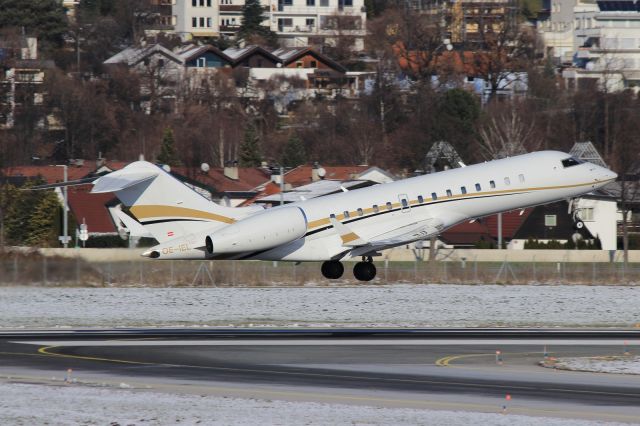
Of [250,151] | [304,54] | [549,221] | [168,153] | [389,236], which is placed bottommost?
[549,221]

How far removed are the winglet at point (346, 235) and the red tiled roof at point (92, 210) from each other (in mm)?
40009

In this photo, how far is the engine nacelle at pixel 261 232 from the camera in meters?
44.7

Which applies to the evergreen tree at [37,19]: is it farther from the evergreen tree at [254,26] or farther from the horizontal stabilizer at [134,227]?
the horizontal stabilizer at [134,227]

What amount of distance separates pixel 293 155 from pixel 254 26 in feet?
223

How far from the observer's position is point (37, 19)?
530 feet

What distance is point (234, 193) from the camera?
309 feet

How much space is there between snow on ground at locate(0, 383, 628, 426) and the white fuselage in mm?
19977

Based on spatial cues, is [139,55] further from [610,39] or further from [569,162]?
[569,162]

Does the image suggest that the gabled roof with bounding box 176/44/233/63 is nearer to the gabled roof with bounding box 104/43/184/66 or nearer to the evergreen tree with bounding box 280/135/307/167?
the gabled roof with bounding box 104/43/184/66

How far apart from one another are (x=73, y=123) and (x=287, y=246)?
3186 inches

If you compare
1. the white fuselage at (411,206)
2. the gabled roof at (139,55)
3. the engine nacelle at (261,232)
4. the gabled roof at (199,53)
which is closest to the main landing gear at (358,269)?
the white fuselage at (411,206)

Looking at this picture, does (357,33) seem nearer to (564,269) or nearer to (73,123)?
(73,123)

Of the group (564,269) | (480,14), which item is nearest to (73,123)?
(480,14)

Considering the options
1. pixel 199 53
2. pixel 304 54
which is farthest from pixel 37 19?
pixel 304 54
